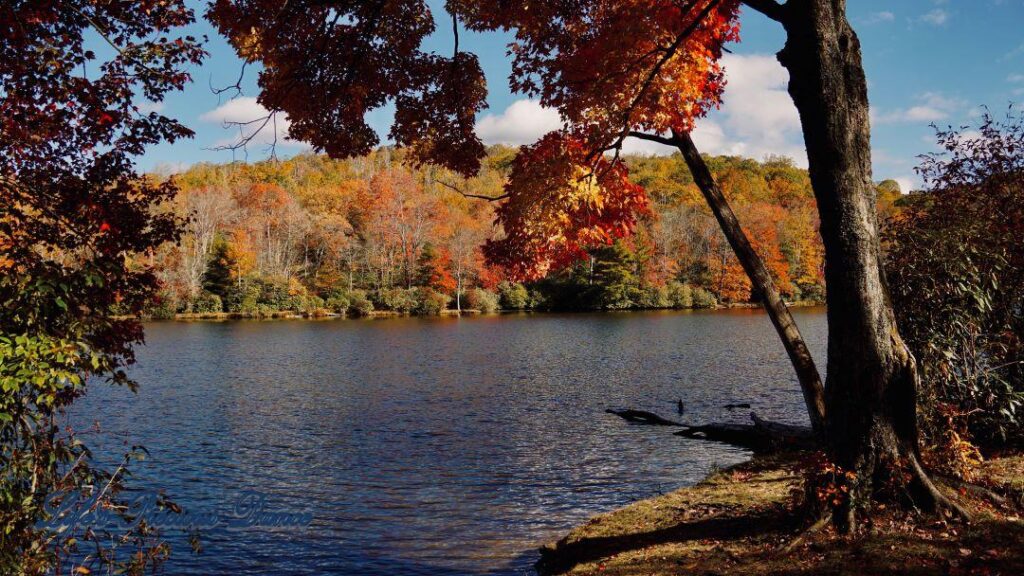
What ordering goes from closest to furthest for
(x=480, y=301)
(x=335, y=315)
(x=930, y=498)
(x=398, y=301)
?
(x=930, y=498), (x=335, y=315), (x=398, y=301), (x=480, y=301)

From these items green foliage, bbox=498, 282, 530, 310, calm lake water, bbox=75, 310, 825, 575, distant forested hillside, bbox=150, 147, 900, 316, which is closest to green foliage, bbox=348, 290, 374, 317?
distant forested hillside, bbox=150, 147, 900, 316

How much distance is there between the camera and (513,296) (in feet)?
219

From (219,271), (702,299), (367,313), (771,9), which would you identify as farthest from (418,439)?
(702,299)

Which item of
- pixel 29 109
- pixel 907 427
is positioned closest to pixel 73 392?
pixel 29 109

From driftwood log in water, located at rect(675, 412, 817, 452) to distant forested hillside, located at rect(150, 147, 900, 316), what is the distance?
44.6 metres

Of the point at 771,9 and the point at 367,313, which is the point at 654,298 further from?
the point at 771,9

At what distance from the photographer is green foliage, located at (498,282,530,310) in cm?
6656

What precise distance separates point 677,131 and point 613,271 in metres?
57.9

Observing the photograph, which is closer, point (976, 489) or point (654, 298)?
point (976, 489)

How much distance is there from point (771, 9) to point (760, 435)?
8.64 metres

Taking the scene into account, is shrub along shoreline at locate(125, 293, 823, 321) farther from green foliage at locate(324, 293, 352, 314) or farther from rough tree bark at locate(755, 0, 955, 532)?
rough tree bark at locate(755, 0, 955, 532)

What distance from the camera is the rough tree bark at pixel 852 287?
560cm

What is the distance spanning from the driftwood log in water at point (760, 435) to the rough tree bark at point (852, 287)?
4491 mm

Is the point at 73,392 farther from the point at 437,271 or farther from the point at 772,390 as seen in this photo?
the point at 437,271
